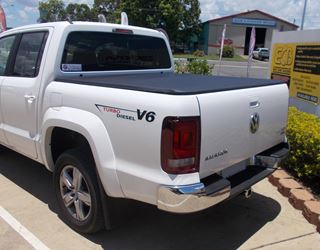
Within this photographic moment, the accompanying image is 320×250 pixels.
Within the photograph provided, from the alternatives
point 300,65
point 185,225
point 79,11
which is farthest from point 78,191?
point 79,11

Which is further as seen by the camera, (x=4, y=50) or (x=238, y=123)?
(x=4, y=50)

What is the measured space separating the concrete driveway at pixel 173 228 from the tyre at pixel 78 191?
16 cm

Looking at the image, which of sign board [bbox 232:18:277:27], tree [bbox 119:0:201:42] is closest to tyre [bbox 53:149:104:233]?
tree [bbox 119:0:201:42]

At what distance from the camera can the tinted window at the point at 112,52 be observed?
4320 mm

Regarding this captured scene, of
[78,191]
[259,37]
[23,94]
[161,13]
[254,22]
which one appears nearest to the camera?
[78,191]

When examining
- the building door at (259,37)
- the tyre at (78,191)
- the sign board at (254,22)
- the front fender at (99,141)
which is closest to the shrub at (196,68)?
the tyre at (78,191)

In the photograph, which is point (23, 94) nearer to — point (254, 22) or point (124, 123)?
point (124, 123)

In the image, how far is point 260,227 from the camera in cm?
419

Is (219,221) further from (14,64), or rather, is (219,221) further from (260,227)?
(14,64)

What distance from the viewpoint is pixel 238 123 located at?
341cm

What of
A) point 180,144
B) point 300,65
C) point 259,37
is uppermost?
point 300,65

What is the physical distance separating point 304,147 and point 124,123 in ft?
9.03

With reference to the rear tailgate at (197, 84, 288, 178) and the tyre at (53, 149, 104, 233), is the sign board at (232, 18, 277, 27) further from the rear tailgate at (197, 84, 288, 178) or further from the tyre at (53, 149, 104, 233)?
the tyre at (53, 149, 104, 233)

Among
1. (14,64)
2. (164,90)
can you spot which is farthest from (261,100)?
(14,64)
